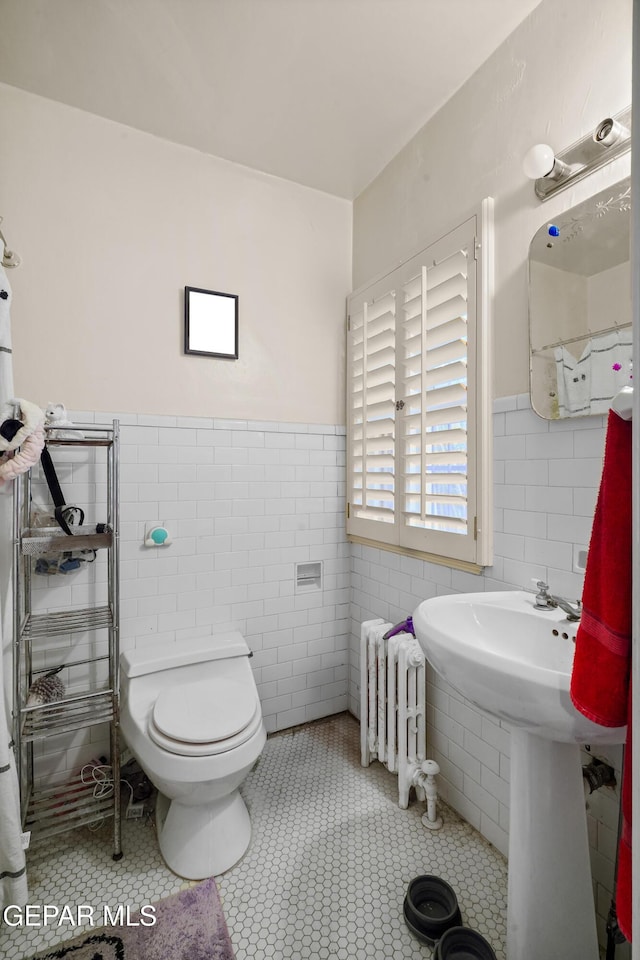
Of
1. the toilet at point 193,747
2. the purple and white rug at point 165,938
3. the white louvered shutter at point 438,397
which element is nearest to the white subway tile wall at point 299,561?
the white louvered shutter at point 438,397

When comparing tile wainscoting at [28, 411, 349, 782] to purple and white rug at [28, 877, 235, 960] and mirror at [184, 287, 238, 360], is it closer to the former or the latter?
mirror at [184, 287, 238, 360]

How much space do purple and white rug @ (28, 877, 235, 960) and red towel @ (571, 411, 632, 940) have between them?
3.65 feet

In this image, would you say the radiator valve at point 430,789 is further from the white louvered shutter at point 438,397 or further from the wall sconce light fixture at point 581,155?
the wall sconce light fixture at point 581,155

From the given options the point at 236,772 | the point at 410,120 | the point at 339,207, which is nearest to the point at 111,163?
the point at 339,207

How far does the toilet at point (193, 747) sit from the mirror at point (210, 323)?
4.05 feet

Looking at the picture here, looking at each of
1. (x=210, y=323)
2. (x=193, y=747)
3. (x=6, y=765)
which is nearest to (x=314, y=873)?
(x=193, y=747)

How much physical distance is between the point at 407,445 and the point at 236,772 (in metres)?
1.25

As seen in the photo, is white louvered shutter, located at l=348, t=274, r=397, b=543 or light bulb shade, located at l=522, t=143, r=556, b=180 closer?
light bulb shade, located at l=522, t=143, r=556, b=180

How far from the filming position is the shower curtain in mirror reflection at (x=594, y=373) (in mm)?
1023

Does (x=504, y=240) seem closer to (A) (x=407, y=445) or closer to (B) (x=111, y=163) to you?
(A) (x=407, y=445)

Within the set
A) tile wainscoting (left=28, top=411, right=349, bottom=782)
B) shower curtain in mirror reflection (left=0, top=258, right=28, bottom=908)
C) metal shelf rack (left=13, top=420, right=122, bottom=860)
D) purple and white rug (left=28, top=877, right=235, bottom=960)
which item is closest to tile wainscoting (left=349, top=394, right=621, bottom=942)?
tile wainscoting (left=28, top=411, right=349, bottom=782)

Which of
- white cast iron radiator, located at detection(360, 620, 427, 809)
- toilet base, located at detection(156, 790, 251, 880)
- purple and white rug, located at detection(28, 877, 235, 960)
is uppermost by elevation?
white cast iron radiator, located at detection(360, 620, 427, 809)

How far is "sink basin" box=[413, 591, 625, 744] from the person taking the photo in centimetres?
72

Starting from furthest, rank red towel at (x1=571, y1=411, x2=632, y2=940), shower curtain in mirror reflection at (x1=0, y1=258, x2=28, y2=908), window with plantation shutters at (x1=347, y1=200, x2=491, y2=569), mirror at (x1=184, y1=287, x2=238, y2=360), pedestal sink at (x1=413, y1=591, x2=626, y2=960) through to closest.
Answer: mirror at (x1=184, y1=287, x2=238, y2=360)
window with plantation shutters at (x1=347, y1=200, x2=491, y2=569)
shower curtain in mirror reflection at (x1=0, y1=258, x2=28, y2=908)
pedestal sink at (x1=413, y1=591, x2=626, y2=960)
red towel at (x1=571, y1=411, x2=632, y2=940)
